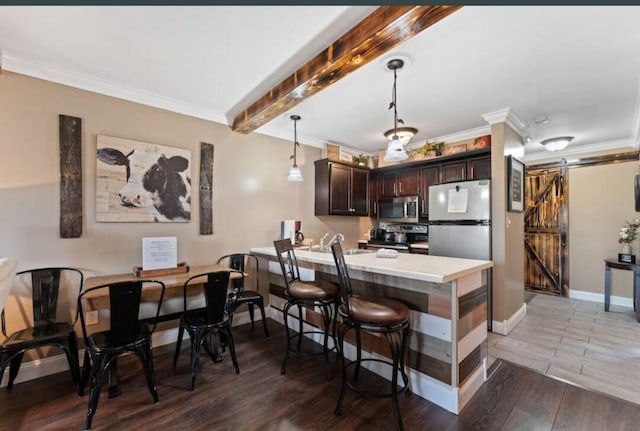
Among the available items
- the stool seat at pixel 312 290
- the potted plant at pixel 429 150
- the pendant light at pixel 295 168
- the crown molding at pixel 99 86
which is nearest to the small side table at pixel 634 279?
the potted plant at pixel 429 150

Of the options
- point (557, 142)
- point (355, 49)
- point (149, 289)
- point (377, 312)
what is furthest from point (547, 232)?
point (149, 289)

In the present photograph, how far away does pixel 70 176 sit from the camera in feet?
8.26

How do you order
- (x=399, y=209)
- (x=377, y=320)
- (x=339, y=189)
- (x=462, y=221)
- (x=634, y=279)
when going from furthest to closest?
(x=399, y=209)
(x=339, y=189)
(x=634, y=279)
(x=462, y=221)
(x=377, y=320)

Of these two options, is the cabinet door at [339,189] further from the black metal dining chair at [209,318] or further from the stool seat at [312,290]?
the black metal dining chair at [209,318]

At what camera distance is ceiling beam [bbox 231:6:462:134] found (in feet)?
5.23

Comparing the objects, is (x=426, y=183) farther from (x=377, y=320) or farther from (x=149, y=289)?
(x=149, y=289)

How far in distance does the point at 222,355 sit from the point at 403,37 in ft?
10.0

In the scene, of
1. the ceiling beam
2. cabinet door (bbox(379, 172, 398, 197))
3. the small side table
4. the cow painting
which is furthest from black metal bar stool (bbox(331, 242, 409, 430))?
the small side table

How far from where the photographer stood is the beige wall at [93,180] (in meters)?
2.31

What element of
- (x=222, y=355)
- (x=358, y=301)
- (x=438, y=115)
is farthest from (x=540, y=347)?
(x=222, y=355)

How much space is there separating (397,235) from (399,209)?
0.45 meters

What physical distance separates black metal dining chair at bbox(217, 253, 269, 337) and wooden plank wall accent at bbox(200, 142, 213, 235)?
0.44 metres

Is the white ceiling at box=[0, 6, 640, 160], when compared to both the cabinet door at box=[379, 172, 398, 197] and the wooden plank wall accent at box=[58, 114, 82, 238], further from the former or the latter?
the cabinet door at box=[379, 172, 398, 197]

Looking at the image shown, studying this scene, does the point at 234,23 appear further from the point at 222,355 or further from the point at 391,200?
the point at 391,200
